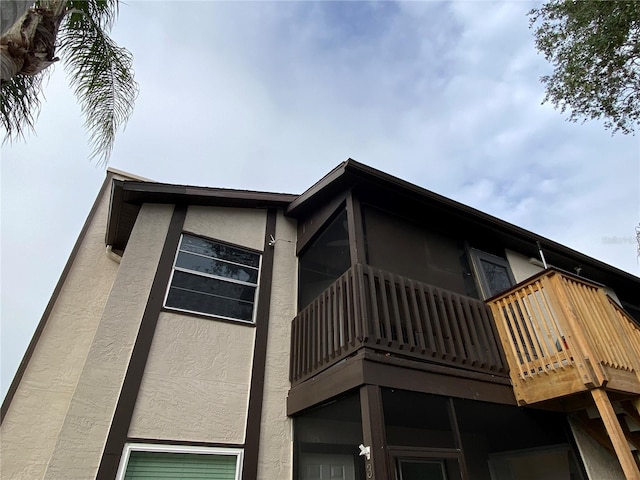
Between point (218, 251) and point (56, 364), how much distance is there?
2.83m

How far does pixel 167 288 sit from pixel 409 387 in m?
3.74

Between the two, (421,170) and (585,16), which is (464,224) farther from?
(421,170)

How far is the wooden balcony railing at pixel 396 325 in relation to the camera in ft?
13.2

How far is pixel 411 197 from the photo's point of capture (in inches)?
222

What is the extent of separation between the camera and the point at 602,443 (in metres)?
5.05

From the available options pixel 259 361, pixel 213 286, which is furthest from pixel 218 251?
pixel 259 361

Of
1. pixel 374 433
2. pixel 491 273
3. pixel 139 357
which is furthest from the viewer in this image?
pixel 491 273

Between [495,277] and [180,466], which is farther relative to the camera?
[495,277]

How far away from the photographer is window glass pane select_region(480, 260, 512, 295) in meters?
6.35

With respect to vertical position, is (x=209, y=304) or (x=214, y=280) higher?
(x=214, y=280)

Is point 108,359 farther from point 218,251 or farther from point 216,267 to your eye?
point 218,251

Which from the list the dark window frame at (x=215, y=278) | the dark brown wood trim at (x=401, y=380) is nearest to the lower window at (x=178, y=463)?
the dark brown wood trim at (x=401, y=380)

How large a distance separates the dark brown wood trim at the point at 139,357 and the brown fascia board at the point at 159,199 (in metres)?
0.33

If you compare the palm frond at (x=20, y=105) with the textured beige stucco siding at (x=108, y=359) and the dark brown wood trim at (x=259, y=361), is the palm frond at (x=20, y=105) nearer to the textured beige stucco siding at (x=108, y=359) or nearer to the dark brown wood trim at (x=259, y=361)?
the textured beige stucco siding at (x=108, y=359)
